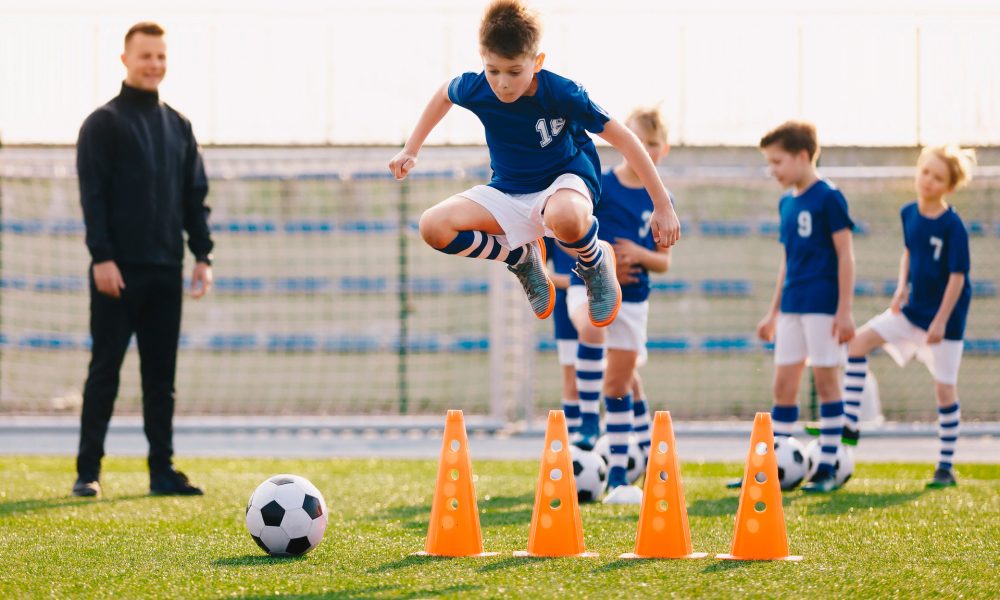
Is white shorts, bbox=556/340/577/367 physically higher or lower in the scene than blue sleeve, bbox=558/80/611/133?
lower

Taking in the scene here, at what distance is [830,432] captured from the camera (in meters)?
6.46

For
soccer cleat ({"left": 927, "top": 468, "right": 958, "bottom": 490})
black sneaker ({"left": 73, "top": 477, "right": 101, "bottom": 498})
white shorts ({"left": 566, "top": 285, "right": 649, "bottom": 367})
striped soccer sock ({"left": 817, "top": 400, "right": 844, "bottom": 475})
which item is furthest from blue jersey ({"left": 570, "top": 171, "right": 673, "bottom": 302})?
black sneaker ({"left": 73, "top": 477, "right": 101, "bottom": 498})

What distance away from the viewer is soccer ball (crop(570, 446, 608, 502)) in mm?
5711

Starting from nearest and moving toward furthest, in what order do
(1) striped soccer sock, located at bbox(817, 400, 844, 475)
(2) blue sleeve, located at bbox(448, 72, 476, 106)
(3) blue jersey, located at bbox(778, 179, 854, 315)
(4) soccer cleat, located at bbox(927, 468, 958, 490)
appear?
(2) blue sleeve, located at bbox(448, 72, 476, 106) → (3) blue jersey, located at bbox(778, 179, 854, 315) → (1) striped soccer sock, located at bbox(817, 400, 844, 475) → (4) soccer cleat, located at bbox(927, 468, 958, 490)

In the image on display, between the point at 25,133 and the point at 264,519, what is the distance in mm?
10698

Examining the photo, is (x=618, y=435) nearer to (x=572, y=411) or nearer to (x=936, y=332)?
(x=572, y=411)

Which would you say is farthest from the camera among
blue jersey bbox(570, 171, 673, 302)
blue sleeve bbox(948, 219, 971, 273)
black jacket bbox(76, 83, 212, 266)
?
blue sleeve bbox(948, 219, 971, 273)

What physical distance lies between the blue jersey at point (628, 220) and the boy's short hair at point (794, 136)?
804 millimetres

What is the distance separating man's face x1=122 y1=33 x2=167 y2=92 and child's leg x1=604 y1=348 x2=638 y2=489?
272cm

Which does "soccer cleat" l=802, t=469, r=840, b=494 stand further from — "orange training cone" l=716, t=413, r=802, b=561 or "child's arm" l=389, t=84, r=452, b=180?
"child's arm" l=389, t=84, r=452, b=180

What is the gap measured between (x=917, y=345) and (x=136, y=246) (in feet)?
13.8

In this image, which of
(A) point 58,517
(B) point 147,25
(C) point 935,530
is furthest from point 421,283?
(C) point 935,530

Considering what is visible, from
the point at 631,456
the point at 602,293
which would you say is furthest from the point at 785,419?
the point at 602,293

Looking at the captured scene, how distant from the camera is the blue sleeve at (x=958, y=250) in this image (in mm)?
6602
